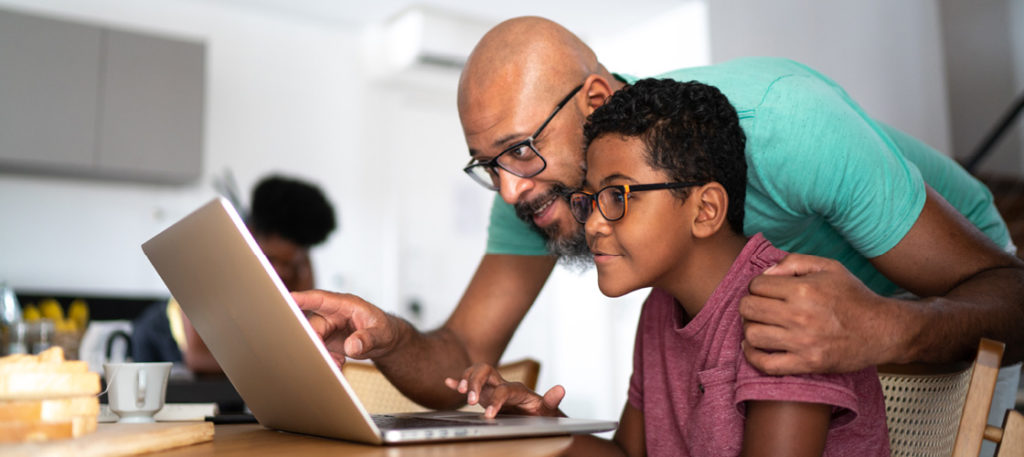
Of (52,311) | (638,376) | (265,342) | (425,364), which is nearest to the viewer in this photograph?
(265,342)

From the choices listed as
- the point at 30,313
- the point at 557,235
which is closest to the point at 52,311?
the point at 30,313

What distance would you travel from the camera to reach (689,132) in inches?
49.4

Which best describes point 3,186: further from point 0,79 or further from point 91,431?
point 91,431

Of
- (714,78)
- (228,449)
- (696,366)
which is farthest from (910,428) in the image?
(228,449)

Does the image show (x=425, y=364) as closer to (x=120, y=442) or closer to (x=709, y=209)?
(x=709, y=209)

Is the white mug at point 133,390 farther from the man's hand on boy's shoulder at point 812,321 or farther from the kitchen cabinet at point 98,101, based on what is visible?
the kitchen cabinet at point 98,101

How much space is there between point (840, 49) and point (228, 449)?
15.5 feet

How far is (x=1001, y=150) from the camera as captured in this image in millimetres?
5918

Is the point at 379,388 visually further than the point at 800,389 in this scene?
Yes

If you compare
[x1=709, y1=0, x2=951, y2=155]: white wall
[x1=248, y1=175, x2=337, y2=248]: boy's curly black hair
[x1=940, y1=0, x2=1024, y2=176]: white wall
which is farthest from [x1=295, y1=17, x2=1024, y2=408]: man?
[x1=940, y1=0, x2=1024, y2=176]: white wall

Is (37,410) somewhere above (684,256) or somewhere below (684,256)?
below

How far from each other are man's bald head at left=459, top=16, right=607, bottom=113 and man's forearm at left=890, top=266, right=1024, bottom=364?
77 cm

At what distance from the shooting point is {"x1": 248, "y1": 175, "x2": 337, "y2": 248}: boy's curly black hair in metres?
3.01

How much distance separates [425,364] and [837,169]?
0.79m
